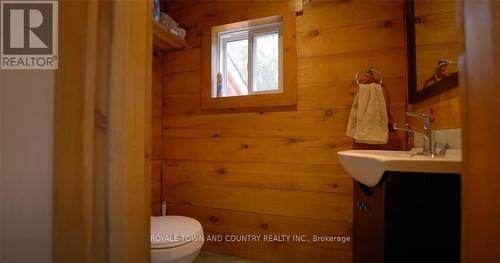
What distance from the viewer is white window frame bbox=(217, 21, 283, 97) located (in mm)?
1813

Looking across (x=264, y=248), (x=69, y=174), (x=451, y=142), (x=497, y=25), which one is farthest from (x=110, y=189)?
(x=264, y=248)

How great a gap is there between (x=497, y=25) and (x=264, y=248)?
1.71 metres

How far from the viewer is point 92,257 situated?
1.39ft

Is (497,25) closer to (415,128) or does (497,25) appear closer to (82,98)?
(82,98)

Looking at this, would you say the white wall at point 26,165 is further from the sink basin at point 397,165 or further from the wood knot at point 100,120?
the sink basin at point 397,165

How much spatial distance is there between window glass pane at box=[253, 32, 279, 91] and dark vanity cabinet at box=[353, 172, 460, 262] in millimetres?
1179

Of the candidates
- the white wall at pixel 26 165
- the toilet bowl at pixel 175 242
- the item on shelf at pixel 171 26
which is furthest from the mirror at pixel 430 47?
the item on shelf at pixel 171 26

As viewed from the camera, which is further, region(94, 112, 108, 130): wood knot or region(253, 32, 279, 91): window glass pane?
region(253, 32, 279, 91): window glass pane

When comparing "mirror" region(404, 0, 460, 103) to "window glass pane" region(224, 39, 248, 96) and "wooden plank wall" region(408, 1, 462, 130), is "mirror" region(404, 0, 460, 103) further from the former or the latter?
"window glass pane" region(224, 39, 248, 96)

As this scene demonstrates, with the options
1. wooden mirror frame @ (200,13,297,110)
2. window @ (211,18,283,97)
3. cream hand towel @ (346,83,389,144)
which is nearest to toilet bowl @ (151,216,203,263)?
wooden mirror frame @ (200,13,297,110)

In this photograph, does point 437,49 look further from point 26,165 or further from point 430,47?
point 26,165

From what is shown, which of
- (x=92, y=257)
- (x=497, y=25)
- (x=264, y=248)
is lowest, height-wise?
(x=264, y=248)

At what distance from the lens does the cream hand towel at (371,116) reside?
142 cm

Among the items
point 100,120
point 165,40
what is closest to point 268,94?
point 165,40
